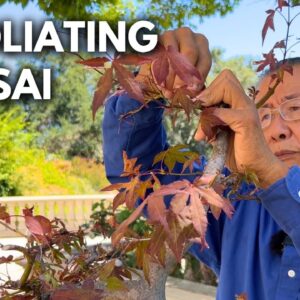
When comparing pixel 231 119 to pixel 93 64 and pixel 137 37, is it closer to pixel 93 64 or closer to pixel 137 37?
pixel 93 64

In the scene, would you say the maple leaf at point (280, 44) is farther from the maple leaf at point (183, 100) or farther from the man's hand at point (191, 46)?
the maple leaf at point (183, 100)

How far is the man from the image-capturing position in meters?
1.05

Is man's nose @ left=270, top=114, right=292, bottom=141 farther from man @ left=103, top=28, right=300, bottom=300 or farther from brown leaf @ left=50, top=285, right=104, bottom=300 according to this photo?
brown leaf @ left=50, top=285, right=104, bottom=300

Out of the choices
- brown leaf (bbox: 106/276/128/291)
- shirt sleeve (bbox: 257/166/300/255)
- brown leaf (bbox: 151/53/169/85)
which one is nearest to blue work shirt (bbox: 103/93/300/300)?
shirt sleeve (bbox: 257/166/300/255)

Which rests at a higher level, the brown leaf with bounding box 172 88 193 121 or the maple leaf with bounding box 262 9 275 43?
the maple leaf with bounding box 262 9 275 43

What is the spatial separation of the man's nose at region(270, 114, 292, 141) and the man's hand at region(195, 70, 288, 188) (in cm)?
40

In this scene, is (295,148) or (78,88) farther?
(78,88)

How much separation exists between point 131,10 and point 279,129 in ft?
21.1

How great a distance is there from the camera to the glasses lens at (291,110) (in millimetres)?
1475

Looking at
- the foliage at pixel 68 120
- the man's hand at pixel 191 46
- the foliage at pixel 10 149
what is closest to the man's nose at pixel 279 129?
the man's hand at pixel 191 46

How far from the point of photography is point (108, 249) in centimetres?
110

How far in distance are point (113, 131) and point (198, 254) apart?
500 millimetres

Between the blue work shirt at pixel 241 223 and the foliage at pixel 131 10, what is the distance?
13.7 ft

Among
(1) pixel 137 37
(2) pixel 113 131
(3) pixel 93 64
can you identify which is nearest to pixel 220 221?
(2) pixel 113 131
